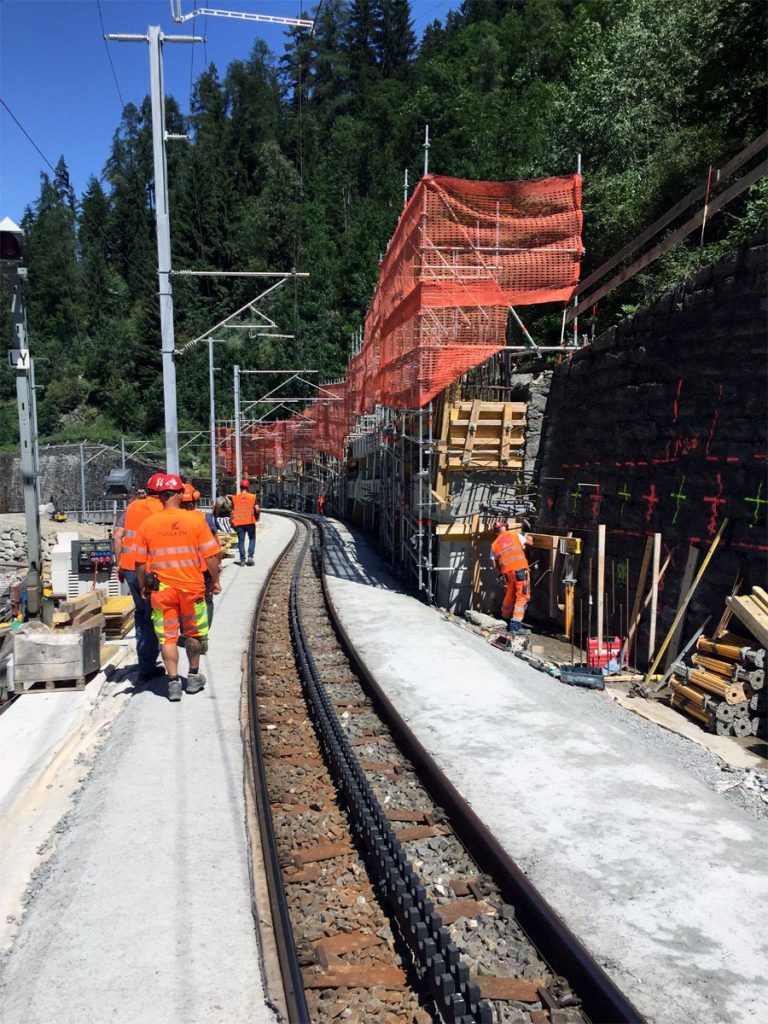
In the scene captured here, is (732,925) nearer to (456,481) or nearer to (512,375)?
(456,481)

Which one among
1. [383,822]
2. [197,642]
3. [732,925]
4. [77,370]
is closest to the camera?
[732,925]

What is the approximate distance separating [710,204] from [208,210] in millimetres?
71714

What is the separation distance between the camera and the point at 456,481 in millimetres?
12797

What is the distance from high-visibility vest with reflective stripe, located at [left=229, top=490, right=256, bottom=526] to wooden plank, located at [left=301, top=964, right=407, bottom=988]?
43.3 feet

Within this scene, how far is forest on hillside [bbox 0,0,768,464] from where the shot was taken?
68.1ft

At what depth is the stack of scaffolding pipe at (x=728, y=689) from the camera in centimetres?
653

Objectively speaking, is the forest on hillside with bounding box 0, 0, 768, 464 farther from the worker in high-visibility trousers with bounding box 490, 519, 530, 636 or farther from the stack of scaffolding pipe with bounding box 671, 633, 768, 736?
the stack of scaffolding pipe with bounding box 671, 633, 768, 736

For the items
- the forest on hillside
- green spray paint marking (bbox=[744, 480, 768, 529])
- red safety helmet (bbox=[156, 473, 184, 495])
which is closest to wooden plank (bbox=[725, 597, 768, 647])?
green spray paint marking (bbox=[744, 480, 768, 529])

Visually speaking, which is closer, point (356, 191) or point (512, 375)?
point (512, 375)

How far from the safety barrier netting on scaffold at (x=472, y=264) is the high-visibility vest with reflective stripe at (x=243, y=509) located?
397cm

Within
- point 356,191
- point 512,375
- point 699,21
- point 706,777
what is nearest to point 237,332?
point 356,191

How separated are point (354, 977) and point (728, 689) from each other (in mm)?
4417

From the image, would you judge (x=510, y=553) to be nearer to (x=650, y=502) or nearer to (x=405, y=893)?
(x=650, y=502)

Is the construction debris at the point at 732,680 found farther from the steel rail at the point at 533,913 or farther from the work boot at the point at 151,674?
the work boot at the point at 151,674
